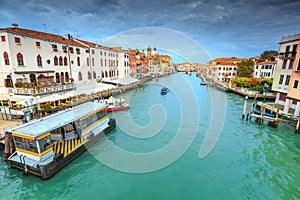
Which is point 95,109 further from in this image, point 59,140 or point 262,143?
point 262,143

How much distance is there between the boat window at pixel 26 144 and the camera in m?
7.93

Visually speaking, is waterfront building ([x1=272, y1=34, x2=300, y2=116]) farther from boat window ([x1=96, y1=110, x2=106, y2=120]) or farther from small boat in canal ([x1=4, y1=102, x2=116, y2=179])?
small boat in canal ([x1=4, y1=102, x2=116, y2=179])

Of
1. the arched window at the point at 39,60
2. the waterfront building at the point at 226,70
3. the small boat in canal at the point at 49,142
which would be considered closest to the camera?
the small boat in canal at the point at 49,142

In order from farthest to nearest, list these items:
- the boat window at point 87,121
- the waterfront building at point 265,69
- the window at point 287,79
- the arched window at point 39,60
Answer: the waterfront building at point 265,69, the arched window at point 39,60, the window at point 287,79, the boat window at point 87,121

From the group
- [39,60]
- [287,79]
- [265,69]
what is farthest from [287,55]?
[39,60]

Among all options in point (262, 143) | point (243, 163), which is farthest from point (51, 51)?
point (262, 143)

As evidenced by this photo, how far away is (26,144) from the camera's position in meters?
8.07

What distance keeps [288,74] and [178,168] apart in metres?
17.6

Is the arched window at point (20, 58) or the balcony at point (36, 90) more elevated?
the arched window at point (20, 58)

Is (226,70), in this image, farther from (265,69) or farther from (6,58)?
(6,58)

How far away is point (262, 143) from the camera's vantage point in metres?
12.3

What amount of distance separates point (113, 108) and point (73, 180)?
1216 cm

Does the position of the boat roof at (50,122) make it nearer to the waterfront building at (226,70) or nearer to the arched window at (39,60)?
the arched window at (39,60)

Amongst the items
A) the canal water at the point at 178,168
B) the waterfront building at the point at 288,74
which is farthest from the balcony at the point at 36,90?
the waterfront building at the point at 288,74
